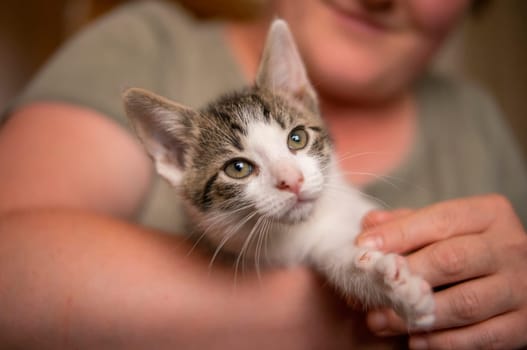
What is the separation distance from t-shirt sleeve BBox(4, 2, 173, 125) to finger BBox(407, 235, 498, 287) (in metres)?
0.80

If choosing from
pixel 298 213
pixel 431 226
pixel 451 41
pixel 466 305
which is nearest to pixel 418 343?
pixel 466 305

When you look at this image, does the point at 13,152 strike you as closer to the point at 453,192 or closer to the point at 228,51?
the point at 228,51

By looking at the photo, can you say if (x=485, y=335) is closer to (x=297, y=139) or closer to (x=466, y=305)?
(x=466, y=305)

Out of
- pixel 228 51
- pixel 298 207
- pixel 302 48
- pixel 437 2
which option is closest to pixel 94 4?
pixel 228 51

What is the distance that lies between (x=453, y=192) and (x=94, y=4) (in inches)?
85.1

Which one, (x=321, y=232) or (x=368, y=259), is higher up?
(x=321, y=232)

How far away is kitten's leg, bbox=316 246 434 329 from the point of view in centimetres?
61

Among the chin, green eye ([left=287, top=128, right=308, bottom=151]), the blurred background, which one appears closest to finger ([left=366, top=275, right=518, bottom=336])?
the chin

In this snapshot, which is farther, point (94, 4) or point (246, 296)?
point (94, 4)

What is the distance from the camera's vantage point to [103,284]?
0.72 m

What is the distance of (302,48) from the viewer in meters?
1.24

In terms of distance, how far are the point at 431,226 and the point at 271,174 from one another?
0.33 metres

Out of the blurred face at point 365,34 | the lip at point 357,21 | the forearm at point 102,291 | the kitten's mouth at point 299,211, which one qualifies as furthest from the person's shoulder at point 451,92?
the forearm at point 102,291

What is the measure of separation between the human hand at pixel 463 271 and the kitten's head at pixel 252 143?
0.19 m
